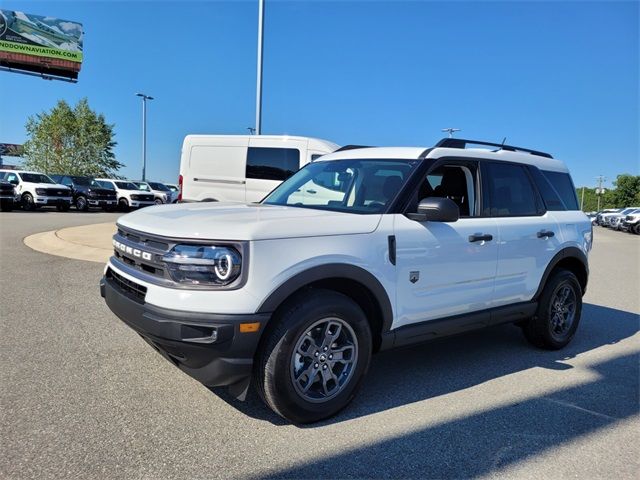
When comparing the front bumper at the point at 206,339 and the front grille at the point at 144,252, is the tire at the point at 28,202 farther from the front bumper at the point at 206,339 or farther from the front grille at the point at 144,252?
the front bumper at the point at 206,339

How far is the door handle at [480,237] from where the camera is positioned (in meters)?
4.01

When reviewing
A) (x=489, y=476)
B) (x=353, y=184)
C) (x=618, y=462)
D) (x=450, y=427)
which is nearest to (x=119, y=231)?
(x=353, y=184)

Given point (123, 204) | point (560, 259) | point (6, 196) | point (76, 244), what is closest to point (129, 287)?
point (560, 259)

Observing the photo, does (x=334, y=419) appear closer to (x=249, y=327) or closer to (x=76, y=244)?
(x=249, y=327)

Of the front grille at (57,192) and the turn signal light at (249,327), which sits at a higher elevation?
the turn signal light at (249,327)

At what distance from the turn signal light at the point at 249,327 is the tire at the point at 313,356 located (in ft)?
0.54

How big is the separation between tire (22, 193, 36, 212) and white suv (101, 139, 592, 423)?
2269cm

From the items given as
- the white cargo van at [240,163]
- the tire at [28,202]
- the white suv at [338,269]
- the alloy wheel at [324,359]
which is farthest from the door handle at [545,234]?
the tire at [28,202]

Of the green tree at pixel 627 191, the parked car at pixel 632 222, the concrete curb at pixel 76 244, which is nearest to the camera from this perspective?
the concrete curb at pixel 76 244

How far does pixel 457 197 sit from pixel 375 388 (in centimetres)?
182

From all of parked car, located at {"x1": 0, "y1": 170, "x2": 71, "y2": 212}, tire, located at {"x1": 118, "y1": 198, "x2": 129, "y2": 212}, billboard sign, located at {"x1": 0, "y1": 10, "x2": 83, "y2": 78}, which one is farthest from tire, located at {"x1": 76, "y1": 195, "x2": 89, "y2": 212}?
billboard sign, located at {"x1": 0, "y1": 10, "x2": 83, "y2": 78}

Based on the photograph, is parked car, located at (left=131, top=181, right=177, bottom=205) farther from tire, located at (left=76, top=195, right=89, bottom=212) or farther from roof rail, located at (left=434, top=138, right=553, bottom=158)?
roof rail, located at (left=434, top=138, right=553, bottom=158)

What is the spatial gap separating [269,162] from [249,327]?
9235 mm

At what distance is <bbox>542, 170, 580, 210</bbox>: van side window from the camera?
5.22 m
